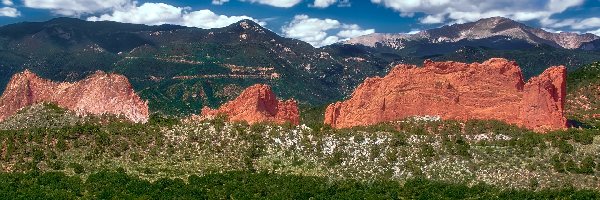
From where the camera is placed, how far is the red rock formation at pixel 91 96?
89500mm

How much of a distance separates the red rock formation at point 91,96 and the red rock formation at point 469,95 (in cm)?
2883

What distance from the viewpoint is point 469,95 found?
87.8 meters

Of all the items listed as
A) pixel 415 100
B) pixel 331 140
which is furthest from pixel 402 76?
pixel 331 140

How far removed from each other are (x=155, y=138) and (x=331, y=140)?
20877 millimetres

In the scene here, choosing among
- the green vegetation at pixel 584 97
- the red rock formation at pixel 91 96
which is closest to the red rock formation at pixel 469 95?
the green vegetation at pixel 584 97

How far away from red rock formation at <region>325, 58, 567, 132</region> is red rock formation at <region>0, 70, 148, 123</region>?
94.6 feet

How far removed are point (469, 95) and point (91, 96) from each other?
49.5m

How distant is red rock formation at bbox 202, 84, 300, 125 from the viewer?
89.3 meters

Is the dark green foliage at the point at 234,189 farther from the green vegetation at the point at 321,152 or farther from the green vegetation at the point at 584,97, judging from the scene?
the green vegetation at the point at 584,97

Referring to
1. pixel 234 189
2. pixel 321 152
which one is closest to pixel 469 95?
pixel 321 152

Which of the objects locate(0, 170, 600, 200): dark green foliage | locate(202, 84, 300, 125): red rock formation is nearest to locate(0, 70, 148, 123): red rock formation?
locate(202, 84, 300, 125): red rock formation

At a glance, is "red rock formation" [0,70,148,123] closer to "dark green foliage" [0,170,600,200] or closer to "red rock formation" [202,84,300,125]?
"red rock formation" [202,84,300,125]

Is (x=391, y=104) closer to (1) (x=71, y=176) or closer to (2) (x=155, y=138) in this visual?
(2) (x=155, y=138)

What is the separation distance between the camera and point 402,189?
7075 cm
